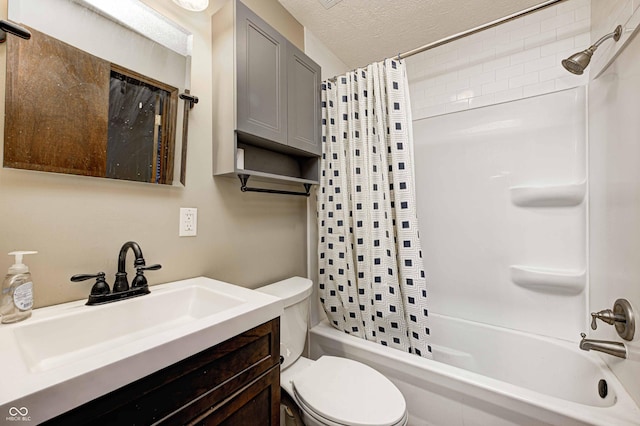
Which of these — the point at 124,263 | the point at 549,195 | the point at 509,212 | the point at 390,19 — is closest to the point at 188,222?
the point at 124,263

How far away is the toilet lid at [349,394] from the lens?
96cm

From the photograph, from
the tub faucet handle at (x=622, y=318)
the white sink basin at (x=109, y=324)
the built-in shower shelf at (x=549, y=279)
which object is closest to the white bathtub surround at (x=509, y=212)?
the built-in shower shelf at (x=549, y=279)

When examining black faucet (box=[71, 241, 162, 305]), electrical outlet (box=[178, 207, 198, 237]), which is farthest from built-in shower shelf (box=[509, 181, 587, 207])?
black faucet (box=[71, 241, 162, 305])

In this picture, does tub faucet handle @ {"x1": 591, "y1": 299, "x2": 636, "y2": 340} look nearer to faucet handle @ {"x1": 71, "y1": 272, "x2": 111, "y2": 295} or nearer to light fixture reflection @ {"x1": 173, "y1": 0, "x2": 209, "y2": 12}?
faucet handle @ {"x1": 71, "y1": 272, "x2": 111, "y2": 295}

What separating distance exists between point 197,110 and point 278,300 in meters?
0.92

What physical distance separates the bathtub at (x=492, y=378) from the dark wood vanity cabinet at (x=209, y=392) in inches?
28.6

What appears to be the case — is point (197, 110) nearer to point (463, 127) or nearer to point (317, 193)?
point (317, 193)

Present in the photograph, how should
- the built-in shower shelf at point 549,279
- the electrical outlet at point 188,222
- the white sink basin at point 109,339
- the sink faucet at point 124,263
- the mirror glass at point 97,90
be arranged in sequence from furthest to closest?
the built-in shower shelf at point 549,279 < the electrical outlet at point 188,222 < the sink faucet at point 124,263 < the mirror glass at point 97,90 < the white sink basin at point 109,339

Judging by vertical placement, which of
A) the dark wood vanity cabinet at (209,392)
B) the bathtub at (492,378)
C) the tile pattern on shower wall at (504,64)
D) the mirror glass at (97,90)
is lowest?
the bathtub at (492,378)

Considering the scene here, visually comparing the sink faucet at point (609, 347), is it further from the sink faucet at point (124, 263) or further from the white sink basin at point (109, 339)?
the sink faucet at point (124, 263)

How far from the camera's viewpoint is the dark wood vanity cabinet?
52 cm

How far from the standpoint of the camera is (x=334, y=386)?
112 cm

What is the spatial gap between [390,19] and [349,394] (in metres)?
2.11

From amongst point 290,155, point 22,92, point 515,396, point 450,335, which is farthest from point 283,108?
point 450,335
